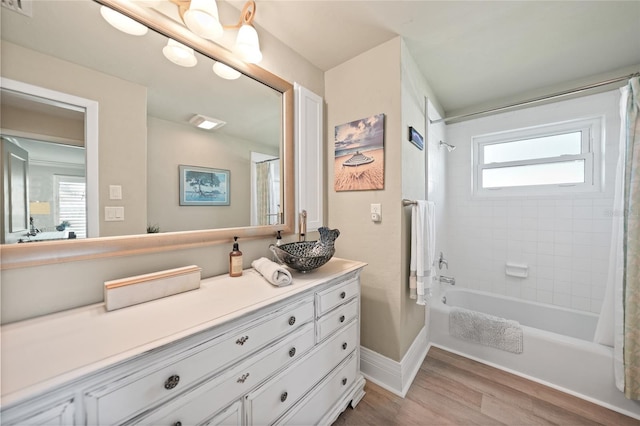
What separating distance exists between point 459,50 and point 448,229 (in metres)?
1.90

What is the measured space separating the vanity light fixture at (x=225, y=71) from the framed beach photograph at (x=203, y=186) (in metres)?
0.53

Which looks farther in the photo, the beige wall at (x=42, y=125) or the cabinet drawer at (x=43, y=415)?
the beige wall at (x=42, y=125)

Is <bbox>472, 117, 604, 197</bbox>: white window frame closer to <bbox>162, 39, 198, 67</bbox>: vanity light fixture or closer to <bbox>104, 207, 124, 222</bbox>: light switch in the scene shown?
<bbox>162, 39, 198, 67</bbox>: vanity light fixture

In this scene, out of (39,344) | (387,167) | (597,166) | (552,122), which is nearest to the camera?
(39,344)

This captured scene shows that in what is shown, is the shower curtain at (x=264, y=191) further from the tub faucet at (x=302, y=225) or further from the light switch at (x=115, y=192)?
the light switch at (x=115, y=192)

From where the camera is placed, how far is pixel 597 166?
2.05 meters

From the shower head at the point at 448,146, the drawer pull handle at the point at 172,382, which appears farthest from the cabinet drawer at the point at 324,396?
the shower head at the point at 448,146

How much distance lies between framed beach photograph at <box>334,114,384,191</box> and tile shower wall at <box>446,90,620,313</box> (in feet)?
5.53

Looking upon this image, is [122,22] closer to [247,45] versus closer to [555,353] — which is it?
[247,45]

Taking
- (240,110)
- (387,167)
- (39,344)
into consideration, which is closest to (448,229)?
(387,167)

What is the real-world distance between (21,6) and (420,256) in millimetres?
2145

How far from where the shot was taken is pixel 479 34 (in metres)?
1.53

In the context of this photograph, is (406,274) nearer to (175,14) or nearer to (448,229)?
(448,229)

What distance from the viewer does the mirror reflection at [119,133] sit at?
2.49ft
